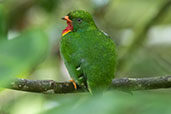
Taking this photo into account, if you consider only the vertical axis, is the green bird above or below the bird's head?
below

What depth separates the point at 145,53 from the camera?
14.5ft

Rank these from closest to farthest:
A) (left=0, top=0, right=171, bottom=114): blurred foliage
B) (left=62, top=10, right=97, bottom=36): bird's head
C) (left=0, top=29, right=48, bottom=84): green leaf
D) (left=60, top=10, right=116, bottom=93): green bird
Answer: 1. (left=0, top=29, right=48, bottom=84): green leaf
2. (left=60, top=10, right=116, bottom=93): green bird
3. (left=62, top=10, right=97, bottom=36): bird's head
4. (left=0, top=0, right=171, bottom=114): blurred foliage

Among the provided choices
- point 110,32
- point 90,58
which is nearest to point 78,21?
point 90,58

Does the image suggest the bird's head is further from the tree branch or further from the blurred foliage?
the tree branch

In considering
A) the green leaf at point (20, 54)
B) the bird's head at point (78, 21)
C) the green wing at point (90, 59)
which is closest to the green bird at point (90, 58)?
the green wing at point (90, 59)

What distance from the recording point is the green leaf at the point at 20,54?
614 mm

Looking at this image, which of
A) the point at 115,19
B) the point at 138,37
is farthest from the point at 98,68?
the point at 115,19

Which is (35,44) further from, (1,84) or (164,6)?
(164,6)

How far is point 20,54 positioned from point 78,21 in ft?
6.86

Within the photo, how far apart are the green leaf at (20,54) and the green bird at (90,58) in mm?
1371

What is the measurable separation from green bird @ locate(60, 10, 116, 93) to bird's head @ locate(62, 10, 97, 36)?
0.10 metres

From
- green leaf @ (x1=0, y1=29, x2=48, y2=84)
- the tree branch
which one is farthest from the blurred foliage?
green leaf @ (x1=0, y1=29, x2=48, y2=84)

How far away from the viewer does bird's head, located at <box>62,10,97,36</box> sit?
2665mm

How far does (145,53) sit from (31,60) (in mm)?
3896
